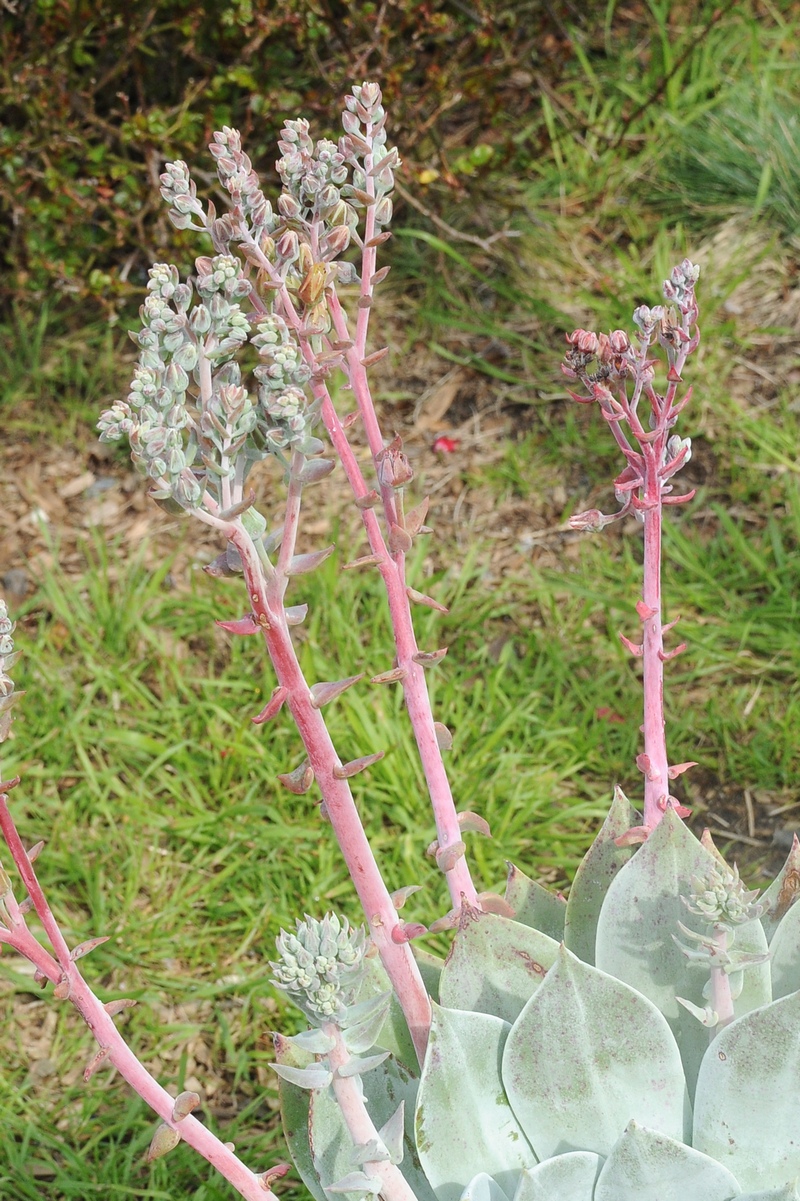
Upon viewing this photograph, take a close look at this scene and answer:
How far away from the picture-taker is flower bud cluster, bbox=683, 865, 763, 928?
3.65ft

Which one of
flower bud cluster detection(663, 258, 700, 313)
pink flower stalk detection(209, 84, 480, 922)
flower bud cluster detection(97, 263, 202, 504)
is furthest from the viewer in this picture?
flower bud cluster detection(663, 258, 700, 313)

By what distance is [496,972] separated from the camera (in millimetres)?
1281

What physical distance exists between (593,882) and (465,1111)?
11.9 inches

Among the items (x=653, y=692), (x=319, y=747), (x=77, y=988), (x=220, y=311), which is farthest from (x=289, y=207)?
(x=77, y=988)

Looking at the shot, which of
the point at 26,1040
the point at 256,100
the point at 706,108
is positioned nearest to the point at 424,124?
the point at 256,100

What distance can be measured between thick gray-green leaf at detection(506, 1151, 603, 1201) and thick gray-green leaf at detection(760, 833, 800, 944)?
0.33 meters

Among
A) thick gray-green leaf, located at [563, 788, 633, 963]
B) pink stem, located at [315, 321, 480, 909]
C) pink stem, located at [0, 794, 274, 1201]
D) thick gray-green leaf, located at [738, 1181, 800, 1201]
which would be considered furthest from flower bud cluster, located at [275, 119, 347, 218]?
thick gray-green leaf, located at [738, 1181, 800, 1201]

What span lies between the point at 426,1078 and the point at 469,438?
8.45ft

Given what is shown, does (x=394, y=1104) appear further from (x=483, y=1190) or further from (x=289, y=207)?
(x=289, y=207)

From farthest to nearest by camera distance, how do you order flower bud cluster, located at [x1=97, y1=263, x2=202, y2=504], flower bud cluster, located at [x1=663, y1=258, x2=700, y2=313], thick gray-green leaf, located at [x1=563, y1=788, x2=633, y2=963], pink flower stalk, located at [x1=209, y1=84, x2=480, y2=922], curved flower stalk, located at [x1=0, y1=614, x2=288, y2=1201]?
thick gray-green leaf, located at [x1=563, y1=788, x2=633, y2=963] → flower bud cluster, located at [x1=663, y1=258, x2=700, y2=313] → pink flower stalk, located at [x1=209, y1=84, x2=480, y2=922] → curved flower stalk, located at [x1=0, y1=614, x2=288, y2=1201] → flower bud cluster, located at [x1=97, y1=263, x2=202, y2=504]

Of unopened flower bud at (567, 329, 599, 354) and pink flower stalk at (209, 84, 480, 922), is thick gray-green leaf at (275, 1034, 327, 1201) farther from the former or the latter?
unopened flower bud at (567, 329, 599, 354)

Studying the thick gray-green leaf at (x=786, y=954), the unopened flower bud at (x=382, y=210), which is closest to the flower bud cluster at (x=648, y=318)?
the unopened flower bud at (x=382, y=210)

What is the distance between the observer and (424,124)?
3508 mm

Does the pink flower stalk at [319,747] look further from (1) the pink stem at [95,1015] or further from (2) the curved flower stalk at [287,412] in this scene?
(1) the pink stem at [95,1015]
